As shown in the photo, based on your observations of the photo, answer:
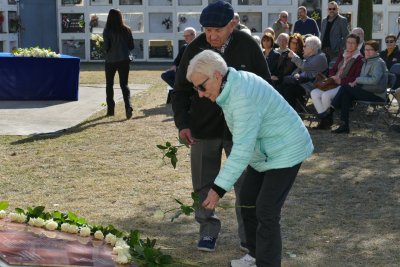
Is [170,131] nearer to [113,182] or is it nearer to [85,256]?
[113,182]

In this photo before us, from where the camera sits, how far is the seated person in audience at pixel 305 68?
1007cm

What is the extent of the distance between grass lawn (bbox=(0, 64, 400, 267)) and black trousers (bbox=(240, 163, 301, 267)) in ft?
1.93

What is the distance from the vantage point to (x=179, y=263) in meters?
4.16

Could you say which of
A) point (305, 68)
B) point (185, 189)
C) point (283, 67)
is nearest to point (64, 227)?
point (185, 189)

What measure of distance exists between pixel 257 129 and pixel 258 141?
18 cm

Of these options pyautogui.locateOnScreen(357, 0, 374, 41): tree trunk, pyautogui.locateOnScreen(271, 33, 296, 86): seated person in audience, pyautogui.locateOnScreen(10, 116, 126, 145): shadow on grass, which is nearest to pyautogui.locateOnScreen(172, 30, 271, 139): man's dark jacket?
pyautogui.locateOnScreen(10, 116, 126, 145): shadow on grass

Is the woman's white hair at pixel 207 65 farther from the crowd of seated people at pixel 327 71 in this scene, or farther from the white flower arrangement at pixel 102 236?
the crowd of seated people at pixel 327 71

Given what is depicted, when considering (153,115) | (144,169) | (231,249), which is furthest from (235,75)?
(153,115)

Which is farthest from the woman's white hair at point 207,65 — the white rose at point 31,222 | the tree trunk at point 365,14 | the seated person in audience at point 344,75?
the tree trunk at point 365,14

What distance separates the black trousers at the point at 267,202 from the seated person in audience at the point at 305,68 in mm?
5976

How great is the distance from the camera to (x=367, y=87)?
9359mm

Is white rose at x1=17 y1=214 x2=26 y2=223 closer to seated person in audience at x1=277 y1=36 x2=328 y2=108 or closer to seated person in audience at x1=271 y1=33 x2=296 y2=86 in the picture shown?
seated person in audience at x1=277 y1=36 x2=328 y2=108

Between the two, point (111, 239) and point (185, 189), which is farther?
point (185, 189)

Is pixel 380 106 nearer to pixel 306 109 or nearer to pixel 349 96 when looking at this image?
pixel 349 96
